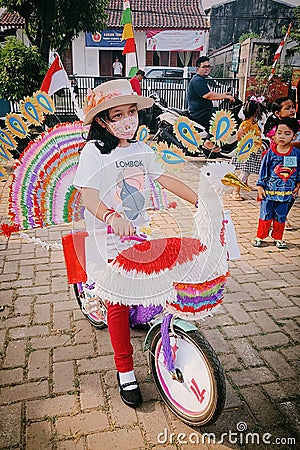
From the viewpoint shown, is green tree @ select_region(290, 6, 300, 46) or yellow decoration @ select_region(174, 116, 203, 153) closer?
yellow decoration @ select_region(174, 116, 203, 153)

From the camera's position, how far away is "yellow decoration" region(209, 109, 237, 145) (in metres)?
1.93

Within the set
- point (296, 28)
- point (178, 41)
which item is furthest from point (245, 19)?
point (296, 28)

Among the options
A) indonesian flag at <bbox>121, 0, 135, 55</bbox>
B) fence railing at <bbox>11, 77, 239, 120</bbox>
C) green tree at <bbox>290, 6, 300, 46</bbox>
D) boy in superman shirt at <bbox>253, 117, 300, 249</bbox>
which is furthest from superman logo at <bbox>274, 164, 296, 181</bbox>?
green tree at <bbox>290, 6, 300, 46</bbox>

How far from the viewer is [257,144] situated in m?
2.04

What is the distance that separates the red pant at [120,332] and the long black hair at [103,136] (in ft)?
2.75

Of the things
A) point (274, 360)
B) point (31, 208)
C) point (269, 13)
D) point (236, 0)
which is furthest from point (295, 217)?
point (236, 0)

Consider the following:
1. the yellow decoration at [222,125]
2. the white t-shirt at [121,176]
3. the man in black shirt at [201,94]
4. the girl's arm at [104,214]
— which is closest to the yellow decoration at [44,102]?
the white t-shirt at [121,176]

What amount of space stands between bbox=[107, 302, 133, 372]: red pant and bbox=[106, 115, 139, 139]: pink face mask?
91 cm

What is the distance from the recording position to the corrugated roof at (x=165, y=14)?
1711 centimetres

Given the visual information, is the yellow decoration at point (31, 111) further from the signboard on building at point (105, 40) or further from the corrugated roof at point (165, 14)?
the signboard on building at point (105, 40)

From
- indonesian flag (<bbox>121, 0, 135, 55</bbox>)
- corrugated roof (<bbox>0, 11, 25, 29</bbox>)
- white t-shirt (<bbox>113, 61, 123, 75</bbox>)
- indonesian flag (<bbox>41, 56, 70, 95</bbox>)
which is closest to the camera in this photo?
indonesian flag (<bbox>121, 0, 135, 55</bbox>)

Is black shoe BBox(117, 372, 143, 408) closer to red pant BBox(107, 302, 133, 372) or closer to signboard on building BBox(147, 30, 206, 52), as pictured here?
red pant BBox(107, 302, 133, 372)

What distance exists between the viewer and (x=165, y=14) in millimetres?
18281

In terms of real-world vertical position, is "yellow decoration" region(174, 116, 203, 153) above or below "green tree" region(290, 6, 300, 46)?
below
